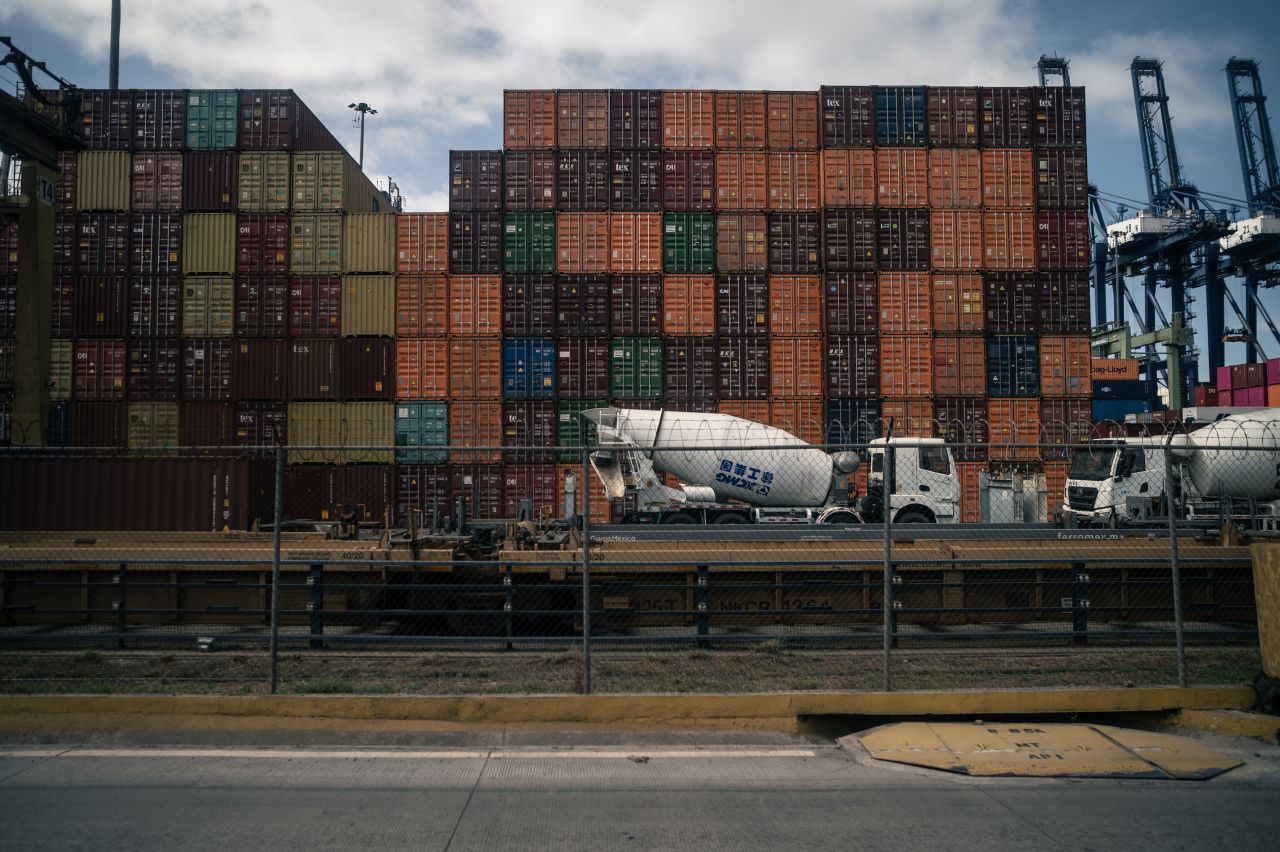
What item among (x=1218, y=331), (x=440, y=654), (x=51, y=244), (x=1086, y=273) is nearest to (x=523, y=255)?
(x=51, y=244)

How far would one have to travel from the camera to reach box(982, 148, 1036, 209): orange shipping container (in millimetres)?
27750

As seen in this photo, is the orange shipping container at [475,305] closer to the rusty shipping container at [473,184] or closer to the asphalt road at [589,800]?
the rusty shipping container at [473,184]

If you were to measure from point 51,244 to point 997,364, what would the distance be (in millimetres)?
25840

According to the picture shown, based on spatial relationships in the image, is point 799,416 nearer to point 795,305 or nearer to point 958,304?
point 795,305

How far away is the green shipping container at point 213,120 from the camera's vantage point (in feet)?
91.2

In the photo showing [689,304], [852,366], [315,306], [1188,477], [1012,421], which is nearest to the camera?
[1188,477]

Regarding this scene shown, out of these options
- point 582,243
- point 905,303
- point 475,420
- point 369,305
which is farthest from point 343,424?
point 905,303

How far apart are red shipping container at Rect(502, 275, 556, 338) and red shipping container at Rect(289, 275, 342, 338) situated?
5.44 meters

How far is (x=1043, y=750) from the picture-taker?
6.45 metres

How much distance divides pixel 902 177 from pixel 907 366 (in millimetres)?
6318

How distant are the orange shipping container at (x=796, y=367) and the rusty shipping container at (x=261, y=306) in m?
15.8

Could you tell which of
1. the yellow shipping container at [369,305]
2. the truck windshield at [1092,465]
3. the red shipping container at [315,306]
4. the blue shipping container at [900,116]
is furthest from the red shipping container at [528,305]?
the truck windshield at [1092,465]

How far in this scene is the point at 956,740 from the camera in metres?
6.66

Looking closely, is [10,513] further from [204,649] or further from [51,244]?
[204,649]
